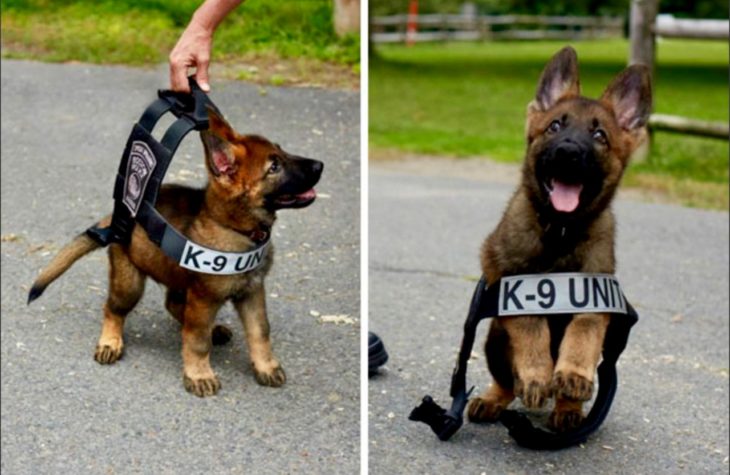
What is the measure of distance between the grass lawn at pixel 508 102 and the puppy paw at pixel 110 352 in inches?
198

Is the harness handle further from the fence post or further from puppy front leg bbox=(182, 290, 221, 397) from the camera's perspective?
the fence post

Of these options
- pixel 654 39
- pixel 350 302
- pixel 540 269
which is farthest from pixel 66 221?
pixel 654 39

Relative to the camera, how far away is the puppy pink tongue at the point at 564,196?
79.3 inches

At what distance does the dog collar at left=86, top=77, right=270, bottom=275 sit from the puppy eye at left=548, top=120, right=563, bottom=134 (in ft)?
1.55

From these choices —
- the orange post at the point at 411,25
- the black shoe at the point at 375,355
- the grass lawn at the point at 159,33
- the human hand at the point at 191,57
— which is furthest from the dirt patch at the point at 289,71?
the orange post at the point at 411,25

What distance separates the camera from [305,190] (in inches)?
72.7

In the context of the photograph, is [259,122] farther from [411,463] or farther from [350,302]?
[411,463]

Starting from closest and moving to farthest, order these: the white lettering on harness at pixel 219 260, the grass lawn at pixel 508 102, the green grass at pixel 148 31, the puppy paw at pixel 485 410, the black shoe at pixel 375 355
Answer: the white lettering on harness at pixel 219 260
the green grass at pixel 148 31
the puppy paw at pixel 485 410
the black shoe at pixel 375 355
the grass lawn at pixel 508 102

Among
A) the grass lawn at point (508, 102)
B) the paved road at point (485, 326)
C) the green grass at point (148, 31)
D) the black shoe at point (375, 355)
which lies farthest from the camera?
the grass lawn at point (508, 102)

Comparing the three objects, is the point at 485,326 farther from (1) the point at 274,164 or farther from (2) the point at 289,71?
(1) the point at 274,164

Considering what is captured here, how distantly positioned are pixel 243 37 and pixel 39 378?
725 mm

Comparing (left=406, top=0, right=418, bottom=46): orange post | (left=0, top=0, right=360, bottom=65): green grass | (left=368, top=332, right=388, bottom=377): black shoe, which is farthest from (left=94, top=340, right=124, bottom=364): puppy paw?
(left=406, top=0, right=418, bottom=46): orange post

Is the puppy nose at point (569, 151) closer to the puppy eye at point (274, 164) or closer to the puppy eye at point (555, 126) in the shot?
the puppy eye at point (555, 126)

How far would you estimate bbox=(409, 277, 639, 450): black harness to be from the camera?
6.99ft
